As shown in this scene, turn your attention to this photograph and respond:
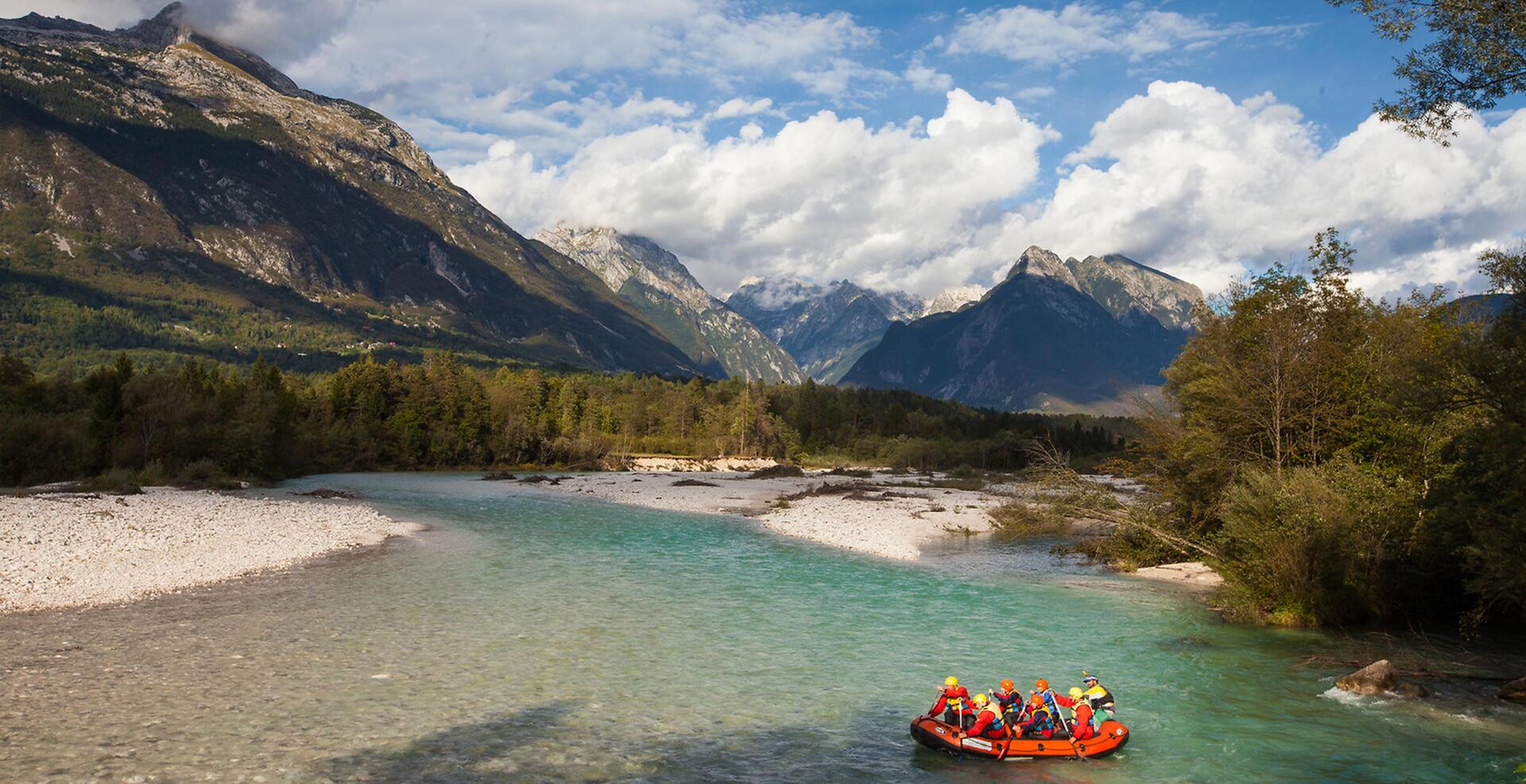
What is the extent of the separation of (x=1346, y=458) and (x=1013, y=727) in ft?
66.1

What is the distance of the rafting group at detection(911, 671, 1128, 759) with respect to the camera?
1461cm

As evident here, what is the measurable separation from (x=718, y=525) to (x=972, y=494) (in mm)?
37653

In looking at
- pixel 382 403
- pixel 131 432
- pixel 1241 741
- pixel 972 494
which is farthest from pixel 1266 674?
pixel 382 403

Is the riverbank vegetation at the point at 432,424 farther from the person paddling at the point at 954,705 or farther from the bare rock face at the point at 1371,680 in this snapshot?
the person paddling at the point at 954,705

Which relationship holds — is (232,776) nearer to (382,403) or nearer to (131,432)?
(131,432)

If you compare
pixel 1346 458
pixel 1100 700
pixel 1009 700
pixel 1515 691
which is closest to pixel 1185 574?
pixel 1346 458

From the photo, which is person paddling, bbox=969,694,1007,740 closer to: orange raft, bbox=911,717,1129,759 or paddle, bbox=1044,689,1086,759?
orange raft, bbox=911,717,1129,759

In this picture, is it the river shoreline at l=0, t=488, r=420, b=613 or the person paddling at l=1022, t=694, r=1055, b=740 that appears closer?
the person paddling at l=1022, t=694, r=1055, b=740

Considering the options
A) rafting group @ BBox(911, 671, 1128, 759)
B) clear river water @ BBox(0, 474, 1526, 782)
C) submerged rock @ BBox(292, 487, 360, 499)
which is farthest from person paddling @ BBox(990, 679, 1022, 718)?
submerged rock @ BBox(292, 487, 360, 499)

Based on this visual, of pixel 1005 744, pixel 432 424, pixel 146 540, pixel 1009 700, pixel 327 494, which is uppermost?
pixel 432 424

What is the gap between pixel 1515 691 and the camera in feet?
57.4

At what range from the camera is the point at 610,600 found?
2738 centimetres

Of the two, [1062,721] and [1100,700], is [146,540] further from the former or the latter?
[1100,700]

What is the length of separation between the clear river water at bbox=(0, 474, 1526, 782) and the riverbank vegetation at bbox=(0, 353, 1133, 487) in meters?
42.2
